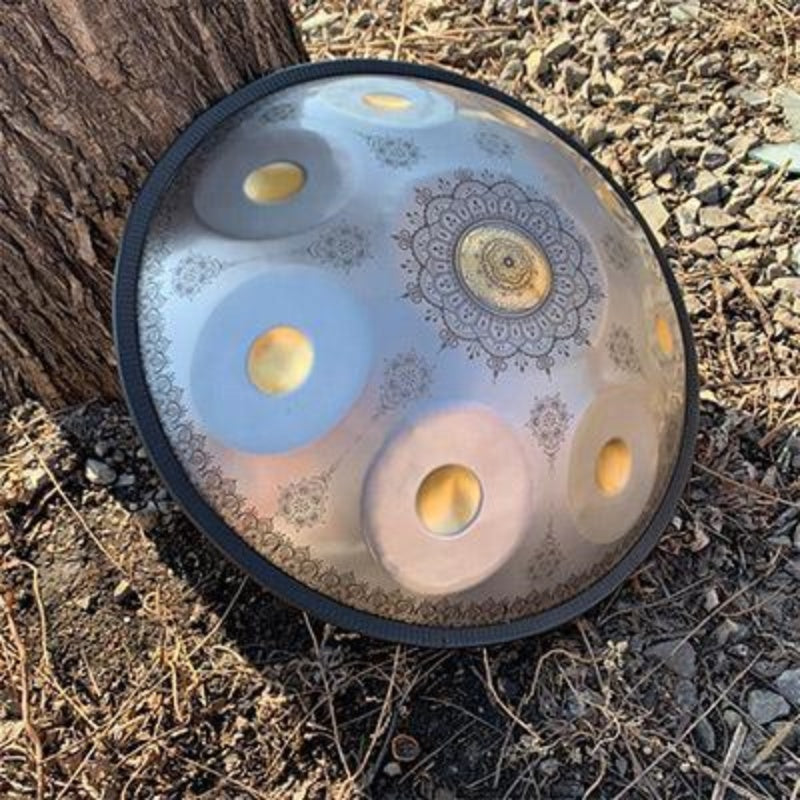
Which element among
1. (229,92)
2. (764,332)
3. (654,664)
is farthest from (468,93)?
(654,664)

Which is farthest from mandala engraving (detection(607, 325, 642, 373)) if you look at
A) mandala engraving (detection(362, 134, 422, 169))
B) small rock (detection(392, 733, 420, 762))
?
small rock (detection(392, 733, 420, 762))

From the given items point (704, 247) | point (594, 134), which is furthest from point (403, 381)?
point (594, 134)

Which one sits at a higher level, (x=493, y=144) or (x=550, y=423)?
(x=493, y=144)

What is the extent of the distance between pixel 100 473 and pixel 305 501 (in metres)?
0.52

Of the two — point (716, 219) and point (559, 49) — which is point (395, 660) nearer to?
point (716, 219)

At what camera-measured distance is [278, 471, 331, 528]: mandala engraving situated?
1360 mm

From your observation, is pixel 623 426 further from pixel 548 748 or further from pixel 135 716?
pixel 135 716

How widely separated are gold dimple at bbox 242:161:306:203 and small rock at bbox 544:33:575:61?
3.30 ft

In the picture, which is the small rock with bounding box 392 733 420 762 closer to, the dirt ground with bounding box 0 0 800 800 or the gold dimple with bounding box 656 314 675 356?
the dirt ground with bounding box 0 0 800 800

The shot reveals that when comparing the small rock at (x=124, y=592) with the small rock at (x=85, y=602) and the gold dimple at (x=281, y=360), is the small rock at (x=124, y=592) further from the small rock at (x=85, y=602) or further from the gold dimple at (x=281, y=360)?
A: the gold dimple at (x=281, y=360)

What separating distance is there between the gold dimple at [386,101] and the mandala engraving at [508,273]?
5.3 inches

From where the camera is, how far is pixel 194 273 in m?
1.40

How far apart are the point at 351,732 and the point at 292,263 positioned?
0.62 m

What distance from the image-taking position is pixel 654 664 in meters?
1.66
